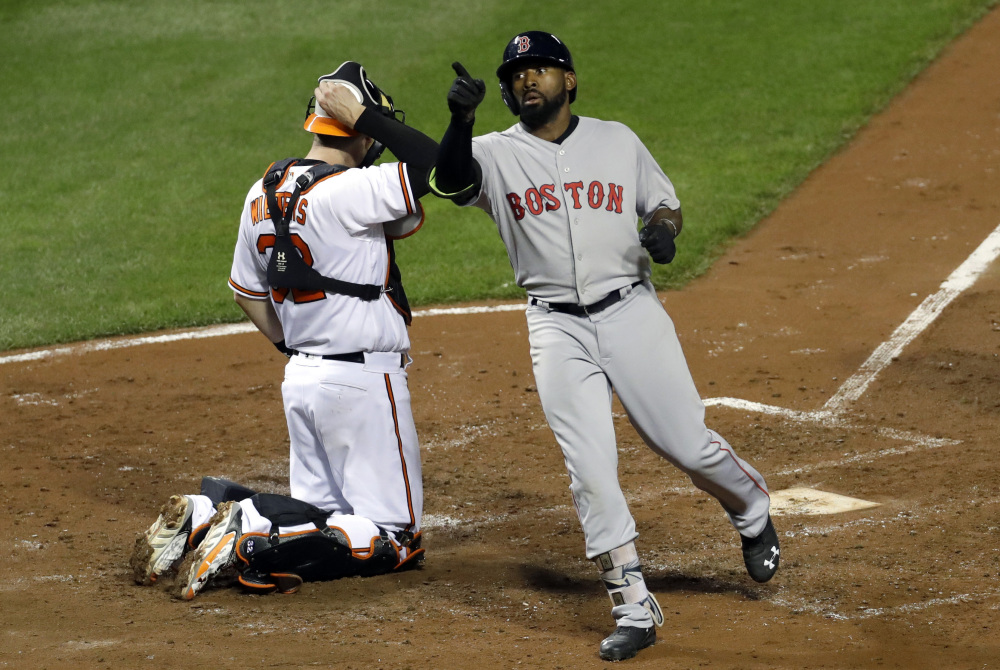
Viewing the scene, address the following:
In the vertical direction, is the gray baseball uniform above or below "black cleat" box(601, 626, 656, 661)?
above

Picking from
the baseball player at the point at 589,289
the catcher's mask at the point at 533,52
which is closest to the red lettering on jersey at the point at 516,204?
the baseball player at the point at 589,289

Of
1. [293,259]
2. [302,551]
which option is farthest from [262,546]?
[293,259]

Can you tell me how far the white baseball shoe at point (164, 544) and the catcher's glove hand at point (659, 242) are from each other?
1960 mm

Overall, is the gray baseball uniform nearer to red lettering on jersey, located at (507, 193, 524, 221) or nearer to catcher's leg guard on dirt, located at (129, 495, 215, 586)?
red lettering on jersey, located at (507, 193, 524, 221)

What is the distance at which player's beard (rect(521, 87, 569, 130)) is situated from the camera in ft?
14.0

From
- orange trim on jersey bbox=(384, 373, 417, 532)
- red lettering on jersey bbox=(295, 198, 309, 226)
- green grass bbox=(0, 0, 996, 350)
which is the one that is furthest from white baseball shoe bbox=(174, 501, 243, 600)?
green grass bbox=(0, 0, 996, 350)

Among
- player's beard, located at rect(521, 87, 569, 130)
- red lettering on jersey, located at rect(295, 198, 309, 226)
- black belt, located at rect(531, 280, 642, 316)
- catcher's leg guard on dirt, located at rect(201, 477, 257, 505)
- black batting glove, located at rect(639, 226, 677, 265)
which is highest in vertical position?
player's beard, located at rect(521, 87, 569, 130)

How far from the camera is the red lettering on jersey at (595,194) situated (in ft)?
13.8

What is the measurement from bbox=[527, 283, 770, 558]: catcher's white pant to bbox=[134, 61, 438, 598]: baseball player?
2.35ft

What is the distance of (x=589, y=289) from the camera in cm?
416

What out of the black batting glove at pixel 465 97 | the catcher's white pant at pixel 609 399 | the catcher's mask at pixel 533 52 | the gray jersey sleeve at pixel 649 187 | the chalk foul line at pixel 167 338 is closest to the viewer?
the black batting glove at pixel 465 97

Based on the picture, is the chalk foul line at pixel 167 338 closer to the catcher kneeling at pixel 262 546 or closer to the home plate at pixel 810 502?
the home plate at pixel 810 502

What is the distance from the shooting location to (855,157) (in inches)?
435

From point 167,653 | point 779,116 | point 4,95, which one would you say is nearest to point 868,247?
point 779,116
